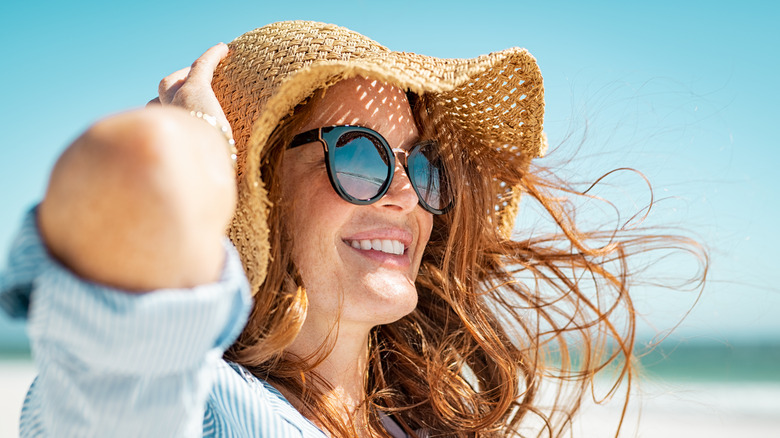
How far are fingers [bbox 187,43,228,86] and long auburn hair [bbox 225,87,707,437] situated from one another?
0.59 meters

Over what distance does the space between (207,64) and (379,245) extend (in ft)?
2.28

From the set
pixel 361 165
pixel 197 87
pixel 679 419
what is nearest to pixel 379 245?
pixel 361 165

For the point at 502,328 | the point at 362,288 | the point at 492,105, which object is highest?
the point at 492,105

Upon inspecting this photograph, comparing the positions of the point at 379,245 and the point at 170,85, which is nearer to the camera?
the point at 170,85

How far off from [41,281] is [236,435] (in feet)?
2.48

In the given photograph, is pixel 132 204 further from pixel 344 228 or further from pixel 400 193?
pixel 400 193

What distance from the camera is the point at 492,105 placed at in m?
2.11

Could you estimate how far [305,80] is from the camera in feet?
5.00

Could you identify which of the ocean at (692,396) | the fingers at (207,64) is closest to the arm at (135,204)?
the fingers at (207,64)

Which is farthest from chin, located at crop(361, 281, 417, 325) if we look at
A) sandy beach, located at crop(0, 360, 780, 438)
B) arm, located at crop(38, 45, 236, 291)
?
sandy beach, located at crop(0, 360, 780, 438)

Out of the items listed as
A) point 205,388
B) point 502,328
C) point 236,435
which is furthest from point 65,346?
point 502,328

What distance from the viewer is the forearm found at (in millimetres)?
676

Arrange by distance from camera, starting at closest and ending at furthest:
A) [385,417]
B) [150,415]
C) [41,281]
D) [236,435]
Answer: [41,281] → [150,415] → [236,435] → [385,417]

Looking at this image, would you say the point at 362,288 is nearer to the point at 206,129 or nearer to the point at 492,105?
the point at 492,105
